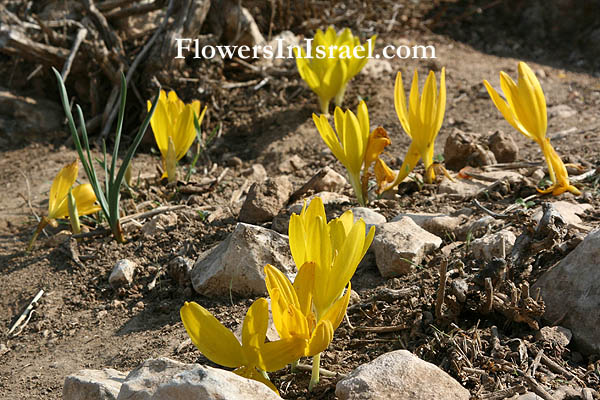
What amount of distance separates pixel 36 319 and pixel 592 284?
1.72 meters

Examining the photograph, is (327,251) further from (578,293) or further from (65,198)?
(65,198)

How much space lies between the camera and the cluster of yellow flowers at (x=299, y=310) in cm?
141

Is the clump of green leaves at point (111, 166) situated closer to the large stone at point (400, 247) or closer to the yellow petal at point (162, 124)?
the yellow petal at point (162, 124)

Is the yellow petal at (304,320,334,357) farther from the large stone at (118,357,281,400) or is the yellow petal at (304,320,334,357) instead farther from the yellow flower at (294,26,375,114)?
the yellow flower at (294,26,375,114)

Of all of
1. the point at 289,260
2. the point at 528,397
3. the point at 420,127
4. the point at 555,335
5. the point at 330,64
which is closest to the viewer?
the point at 528,397

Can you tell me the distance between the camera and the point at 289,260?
6.67 ft

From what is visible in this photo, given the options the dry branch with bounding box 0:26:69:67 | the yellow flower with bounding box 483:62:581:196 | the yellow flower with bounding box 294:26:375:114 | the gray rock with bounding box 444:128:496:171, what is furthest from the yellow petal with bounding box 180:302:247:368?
the dry branch with bounding box 0:26:69:67

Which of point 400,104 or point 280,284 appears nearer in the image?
point 280,284

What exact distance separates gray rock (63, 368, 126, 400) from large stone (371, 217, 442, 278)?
2.80ft

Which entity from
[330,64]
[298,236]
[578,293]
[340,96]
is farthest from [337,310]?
[340,96]

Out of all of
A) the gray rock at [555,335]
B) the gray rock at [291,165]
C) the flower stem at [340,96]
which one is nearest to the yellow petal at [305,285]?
the gray rock at [555,335]

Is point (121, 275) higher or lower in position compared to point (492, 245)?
lower

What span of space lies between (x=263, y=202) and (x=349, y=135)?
1.35 feet

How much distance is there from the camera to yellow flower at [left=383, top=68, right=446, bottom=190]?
2326 millimetres
